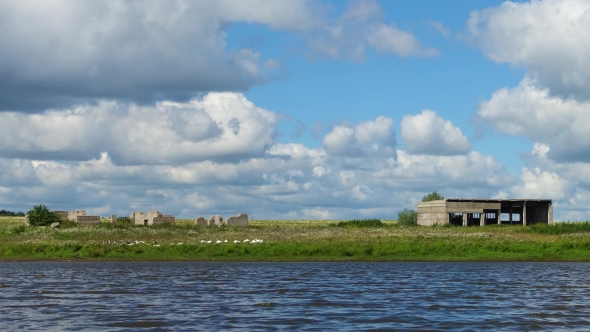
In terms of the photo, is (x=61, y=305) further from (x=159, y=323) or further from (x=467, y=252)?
(x=467, y=252)

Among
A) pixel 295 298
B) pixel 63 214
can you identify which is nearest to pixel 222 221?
pixel 63 214

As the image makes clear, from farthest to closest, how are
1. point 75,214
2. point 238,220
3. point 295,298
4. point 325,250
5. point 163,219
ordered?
1. point 75,214
2. point 238,220
3. point 163,219
4. point 325,250
5. point 295,298

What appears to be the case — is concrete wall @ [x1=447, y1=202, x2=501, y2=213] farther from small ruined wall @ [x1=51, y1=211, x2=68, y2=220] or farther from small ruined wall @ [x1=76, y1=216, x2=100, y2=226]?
small ruined wall @ [x1=51, y1=211, x2=68, y2=220]

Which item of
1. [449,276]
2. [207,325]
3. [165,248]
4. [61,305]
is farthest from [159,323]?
[165,248]

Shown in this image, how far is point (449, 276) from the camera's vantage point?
38.1 metres

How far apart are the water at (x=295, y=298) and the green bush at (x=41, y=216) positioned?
4173cm

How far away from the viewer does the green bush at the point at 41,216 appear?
277 feet

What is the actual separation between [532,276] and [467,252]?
1407 cm

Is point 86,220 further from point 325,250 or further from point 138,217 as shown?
point 325,250

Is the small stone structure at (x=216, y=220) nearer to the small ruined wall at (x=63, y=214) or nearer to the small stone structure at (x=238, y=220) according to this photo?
the small stone structure at (x=238, y=220)

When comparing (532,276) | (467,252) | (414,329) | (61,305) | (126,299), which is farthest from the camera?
(467,252)

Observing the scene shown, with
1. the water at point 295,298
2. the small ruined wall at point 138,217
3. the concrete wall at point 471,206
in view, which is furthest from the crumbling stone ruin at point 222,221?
the water at point 295,298

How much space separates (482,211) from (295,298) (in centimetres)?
6269

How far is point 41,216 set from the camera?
85000 mm
